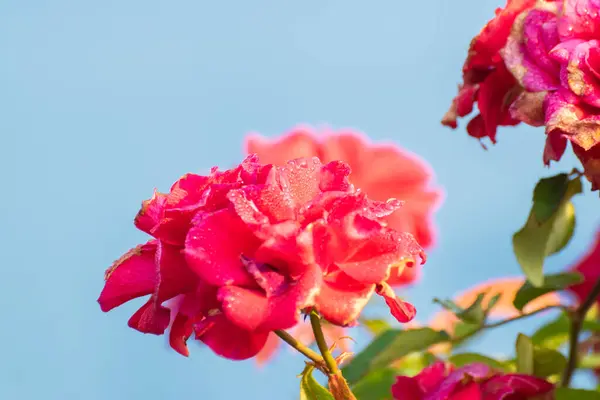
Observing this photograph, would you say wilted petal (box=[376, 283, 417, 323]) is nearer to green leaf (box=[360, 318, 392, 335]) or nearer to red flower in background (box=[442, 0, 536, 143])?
red flower in background (box=[442, 0, 536, 143])

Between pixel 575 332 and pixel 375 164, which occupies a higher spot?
pixel 375 164

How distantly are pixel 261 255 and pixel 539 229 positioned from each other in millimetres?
413

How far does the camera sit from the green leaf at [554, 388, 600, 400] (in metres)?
0.83

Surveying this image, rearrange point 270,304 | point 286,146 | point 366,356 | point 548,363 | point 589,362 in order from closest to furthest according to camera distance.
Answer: point 270,304, point 548,363, point 366,356, point 589,362, point 286,146

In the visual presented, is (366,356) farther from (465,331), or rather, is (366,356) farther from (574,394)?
(574,394)

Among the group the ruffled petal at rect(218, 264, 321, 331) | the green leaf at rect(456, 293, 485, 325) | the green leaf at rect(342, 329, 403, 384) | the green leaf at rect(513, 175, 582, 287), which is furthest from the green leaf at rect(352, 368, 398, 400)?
the ruffled petal at rect(218, 264, 321, 331)

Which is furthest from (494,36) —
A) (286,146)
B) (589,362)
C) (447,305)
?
Answer: (286,146)

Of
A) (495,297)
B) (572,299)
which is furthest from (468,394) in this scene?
(572,299)

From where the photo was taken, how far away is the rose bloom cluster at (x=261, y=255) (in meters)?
0.60

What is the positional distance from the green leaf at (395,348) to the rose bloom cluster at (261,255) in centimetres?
39

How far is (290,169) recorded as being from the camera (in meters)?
0.65

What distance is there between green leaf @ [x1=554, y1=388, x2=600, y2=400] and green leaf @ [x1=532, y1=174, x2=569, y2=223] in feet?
0.57

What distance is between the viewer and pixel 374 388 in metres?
1.07

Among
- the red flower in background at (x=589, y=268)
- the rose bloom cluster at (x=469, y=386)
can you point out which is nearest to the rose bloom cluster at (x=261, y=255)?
the rose bloom cluster at (x=469, y=386)
